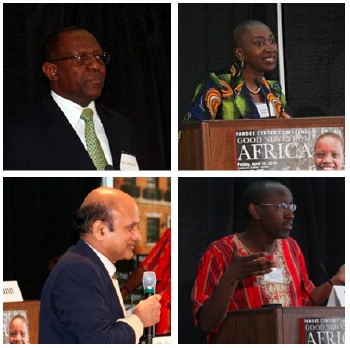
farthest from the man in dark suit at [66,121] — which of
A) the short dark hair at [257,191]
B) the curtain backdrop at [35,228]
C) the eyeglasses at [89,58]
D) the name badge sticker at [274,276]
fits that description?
the name badge sticker at [274,276]

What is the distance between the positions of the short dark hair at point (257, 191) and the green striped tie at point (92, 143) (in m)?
0.53

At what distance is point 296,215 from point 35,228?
940 mm

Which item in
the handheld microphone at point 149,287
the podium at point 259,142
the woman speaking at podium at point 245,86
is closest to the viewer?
the handheld microphone at point 149,287

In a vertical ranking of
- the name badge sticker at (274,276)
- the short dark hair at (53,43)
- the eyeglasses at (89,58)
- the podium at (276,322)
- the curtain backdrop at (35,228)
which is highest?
the short dark hair at (53,43)

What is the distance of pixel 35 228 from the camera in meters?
3.87

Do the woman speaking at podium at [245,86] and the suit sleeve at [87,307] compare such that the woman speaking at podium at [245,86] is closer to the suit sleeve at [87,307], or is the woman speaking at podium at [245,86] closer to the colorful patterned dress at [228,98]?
the colorful patterned dress at [228,98]

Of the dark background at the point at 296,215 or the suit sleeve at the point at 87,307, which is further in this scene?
the dark background at the point at 296,215

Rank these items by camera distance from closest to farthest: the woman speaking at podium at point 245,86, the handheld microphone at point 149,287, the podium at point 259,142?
the handheld microphone at point 149,287 → the podium at point 259,142 → the woman speaking at podium at point 245,86

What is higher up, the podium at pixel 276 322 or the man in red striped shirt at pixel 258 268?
the man in red striped shirt at pixel 258 268

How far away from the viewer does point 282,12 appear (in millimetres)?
3932

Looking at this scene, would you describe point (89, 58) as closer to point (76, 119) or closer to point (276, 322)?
point (76, 119)

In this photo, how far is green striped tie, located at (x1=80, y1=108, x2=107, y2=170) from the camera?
3707 millimetres

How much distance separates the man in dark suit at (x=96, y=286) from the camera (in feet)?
10.6

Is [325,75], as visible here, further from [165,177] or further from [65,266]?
[65,266]
